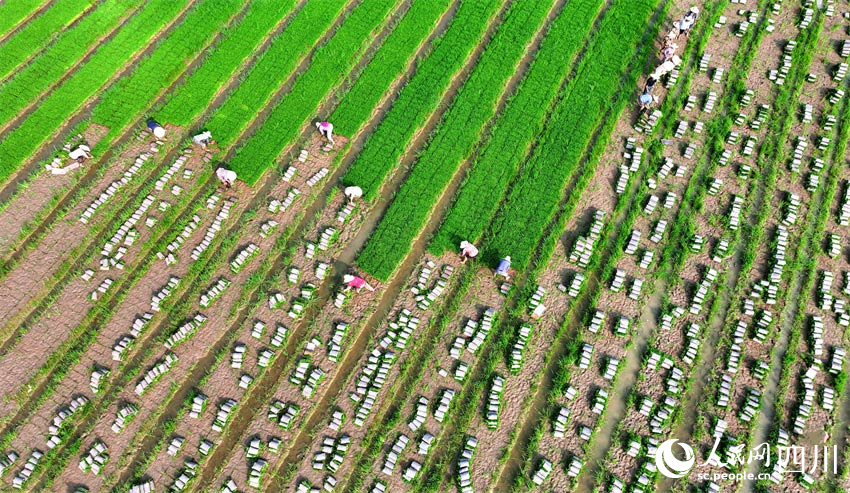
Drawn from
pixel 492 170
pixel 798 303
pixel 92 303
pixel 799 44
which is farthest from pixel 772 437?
pixel 92 303

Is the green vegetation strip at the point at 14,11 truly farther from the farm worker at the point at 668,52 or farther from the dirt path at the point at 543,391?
the farm worker at the point at 668,52

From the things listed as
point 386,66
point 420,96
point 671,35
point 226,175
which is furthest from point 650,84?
point 226,175

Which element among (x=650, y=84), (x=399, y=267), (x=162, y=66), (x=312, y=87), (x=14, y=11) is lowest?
(x=399, y=267)

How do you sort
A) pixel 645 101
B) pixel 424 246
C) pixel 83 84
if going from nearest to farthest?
pixel 424 246 → pixel 645 101 → pixel 83 84

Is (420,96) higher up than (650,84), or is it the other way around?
(650,84)

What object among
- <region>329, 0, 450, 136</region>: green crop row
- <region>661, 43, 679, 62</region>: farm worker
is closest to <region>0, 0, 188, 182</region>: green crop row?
<region>329, 0, 450, 136</region>: green crop row

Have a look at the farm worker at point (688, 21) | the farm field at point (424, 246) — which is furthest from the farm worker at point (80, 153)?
the farm worker at point (688, 21)

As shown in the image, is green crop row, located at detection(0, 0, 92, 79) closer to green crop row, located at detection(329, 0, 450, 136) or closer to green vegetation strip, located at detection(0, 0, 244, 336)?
green vegetation strip, located at detection(0, 0, 244, 336)

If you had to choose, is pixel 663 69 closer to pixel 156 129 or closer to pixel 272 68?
pixel 272 68
